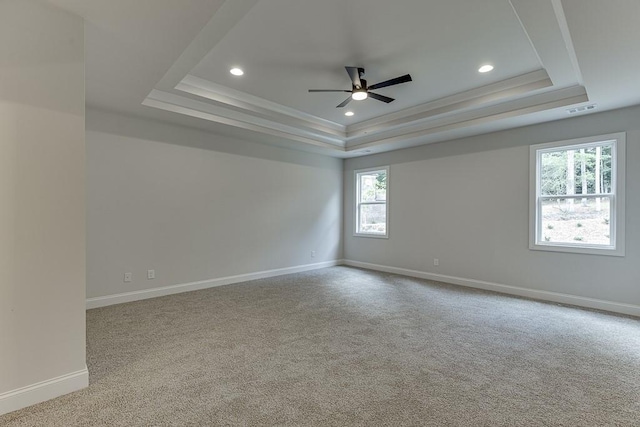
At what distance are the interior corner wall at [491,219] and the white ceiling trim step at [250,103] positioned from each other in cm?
187

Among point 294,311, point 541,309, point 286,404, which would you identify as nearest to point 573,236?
point 541,309

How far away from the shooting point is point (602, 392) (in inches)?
83.7

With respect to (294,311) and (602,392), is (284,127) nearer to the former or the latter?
(294,311)

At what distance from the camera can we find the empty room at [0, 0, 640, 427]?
196 cm

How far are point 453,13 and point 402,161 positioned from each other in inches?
150

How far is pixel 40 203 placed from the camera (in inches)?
78.2

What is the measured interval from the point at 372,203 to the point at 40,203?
5.74 metres

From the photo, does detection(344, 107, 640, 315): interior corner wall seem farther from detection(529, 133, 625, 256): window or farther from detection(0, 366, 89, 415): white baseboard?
detection(0, 366, 89, 415): white baseboard

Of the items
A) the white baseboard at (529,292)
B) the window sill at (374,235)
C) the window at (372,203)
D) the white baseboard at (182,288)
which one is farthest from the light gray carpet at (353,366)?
the window at (372,203)

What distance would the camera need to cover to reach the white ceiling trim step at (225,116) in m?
3.91

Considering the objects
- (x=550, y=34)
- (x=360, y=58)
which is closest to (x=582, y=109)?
(x=550, y=34)

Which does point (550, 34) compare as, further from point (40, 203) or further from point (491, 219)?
point (40, 203)

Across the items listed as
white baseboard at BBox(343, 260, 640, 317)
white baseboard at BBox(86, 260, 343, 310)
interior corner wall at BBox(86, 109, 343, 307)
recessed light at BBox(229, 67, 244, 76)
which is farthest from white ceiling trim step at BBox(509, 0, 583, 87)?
white baseboard at BBox(86, 260, 343, 310)

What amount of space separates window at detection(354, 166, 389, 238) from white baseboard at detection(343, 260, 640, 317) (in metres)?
0.88
